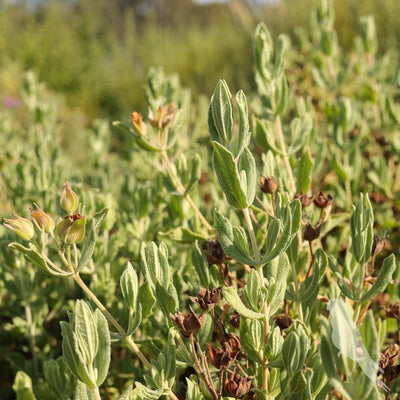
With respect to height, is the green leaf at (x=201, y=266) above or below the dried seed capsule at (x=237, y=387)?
above

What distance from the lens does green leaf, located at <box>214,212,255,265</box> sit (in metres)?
0.87

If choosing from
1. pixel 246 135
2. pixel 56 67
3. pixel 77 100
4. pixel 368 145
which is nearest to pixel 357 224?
pixel 246 135

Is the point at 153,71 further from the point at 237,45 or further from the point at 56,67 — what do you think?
the point at 56,67

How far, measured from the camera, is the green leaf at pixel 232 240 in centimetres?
87

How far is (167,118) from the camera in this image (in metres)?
1.25

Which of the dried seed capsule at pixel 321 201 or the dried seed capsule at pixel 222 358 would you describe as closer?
the dried seed capsule at pixel 222 358

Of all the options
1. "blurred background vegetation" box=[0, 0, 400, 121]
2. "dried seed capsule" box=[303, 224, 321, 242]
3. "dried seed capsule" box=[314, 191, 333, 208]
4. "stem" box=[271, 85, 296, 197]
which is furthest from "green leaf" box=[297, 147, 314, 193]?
"blurred background vegetation" box=[0, 0, 400, 121]

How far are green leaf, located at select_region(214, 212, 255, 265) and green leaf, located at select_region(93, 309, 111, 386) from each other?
0.23 m

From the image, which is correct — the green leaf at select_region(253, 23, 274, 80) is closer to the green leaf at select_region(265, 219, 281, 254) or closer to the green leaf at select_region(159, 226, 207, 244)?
the green leaf at select_region(159, 226, 207, 244)

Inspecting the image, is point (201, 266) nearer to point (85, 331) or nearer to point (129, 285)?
point (129, 285)

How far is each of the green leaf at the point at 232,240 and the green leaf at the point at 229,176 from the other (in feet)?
0.15

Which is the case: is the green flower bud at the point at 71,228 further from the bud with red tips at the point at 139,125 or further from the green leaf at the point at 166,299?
the bud with red tips at the point at 139,125

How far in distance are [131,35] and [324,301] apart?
34.9 feet

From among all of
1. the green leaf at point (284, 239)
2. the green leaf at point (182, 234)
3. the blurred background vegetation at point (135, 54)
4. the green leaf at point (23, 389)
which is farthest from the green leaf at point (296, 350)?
the blurred background vegetation at point (135, 54)
